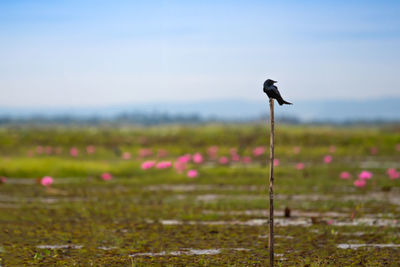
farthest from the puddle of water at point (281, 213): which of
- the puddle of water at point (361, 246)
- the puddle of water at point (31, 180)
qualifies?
the puddle of water at point (31, 180)

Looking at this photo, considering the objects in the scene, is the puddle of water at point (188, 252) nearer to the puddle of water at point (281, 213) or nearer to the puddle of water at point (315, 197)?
the puddle of water at point (281, 213)

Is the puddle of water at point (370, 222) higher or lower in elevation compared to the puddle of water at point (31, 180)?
higher

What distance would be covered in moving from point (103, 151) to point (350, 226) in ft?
123

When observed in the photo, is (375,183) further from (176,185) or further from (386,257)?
(386,257)

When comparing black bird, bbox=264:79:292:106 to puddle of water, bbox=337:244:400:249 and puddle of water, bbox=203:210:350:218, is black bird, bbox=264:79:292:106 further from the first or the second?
puddle of water, bbox=203:210:350:218

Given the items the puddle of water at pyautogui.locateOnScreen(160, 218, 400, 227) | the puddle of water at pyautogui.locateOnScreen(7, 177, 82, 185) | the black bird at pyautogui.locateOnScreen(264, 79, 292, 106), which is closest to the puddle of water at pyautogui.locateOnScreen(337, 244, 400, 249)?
the puddle of water at pyautogui.locateOnScreen(160, 218, 400, 227)

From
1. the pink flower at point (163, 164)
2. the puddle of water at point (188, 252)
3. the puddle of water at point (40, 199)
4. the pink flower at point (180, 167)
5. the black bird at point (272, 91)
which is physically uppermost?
the black bird at point (272, 91)

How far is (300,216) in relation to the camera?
1730cm

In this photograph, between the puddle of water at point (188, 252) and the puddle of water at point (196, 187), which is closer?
the puddle of water at point (188, 252)

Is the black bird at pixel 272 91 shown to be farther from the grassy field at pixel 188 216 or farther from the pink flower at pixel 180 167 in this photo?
the pink flower at pixel 180 167

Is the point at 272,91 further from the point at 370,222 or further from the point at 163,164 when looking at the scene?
the point at 163,164

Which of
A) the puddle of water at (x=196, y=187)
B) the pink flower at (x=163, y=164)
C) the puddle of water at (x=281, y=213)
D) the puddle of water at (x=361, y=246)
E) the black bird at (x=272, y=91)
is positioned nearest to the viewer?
the black bird at (x=272, y=91)

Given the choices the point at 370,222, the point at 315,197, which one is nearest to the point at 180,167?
the point at 315,197

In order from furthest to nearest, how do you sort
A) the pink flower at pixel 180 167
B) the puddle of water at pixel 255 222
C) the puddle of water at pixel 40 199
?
1. the pink flower at pixel 180 167
2. the puddle of water at pixel 40 199
3. the puddle of water at pixel 255 222
